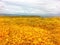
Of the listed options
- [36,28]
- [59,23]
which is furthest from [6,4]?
[59,23]

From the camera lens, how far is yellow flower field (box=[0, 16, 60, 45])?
1.87 metres

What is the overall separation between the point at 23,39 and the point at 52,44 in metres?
0.41

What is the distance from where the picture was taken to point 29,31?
6.45 feet

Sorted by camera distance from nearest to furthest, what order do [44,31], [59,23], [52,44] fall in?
1. [52,44]
2. [44,31]
3. [59,23]

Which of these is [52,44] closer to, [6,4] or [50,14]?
[50,14]

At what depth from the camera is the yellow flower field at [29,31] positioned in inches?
73.6

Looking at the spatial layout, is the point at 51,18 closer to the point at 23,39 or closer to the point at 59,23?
the point at 59,23

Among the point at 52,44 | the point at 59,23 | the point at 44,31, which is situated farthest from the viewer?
the point at 59,23

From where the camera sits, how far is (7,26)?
1.98 metres

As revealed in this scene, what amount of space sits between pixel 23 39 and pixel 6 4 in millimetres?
647

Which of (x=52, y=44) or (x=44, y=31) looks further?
(x=44, y=31)

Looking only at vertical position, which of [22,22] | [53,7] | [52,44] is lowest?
[52,44]

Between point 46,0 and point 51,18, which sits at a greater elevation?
point 46,0

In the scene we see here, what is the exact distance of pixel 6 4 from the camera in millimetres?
2146
